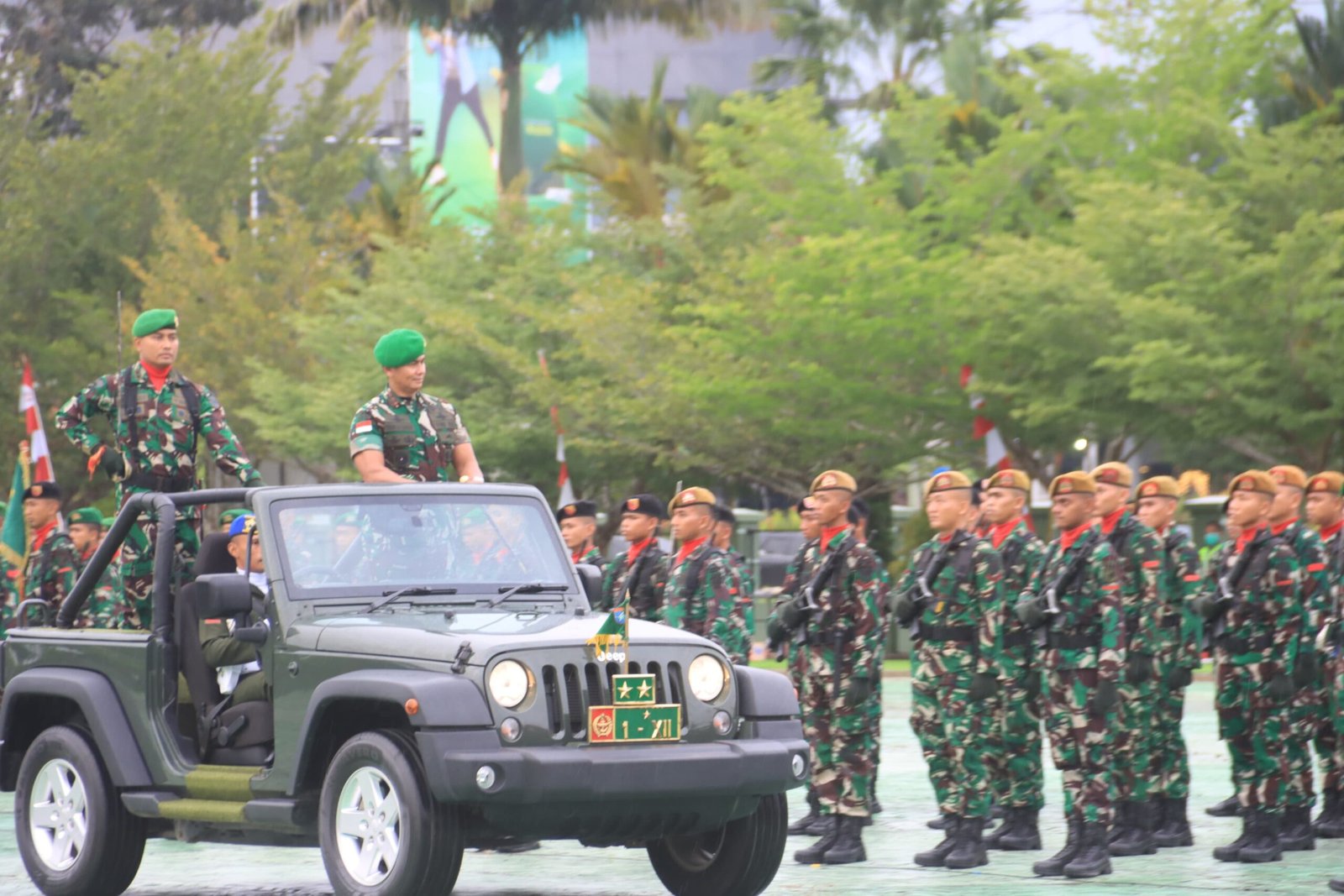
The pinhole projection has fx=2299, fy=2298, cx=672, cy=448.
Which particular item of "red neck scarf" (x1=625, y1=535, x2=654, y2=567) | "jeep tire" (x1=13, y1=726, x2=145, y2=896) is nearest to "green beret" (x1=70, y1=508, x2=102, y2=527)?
"red neck scarf" (x1=625, y1=535, x2=654, y2=567)

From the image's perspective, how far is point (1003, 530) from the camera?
11.7 m

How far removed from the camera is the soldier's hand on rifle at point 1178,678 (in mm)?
12328

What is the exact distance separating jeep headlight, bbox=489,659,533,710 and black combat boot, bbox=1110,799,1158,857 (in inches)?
166

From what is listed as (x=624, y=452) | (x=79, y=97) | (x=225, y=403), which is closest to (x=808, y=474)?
(x=624, y=452)

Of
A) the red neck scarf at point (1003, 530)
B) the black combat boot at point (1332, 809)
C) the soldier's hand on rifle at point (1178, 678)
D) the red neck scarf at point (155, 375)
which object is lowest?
the black combat boot at point (1332, 809)

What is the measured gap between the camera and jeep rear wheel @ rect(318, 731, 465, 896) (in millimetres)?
8047

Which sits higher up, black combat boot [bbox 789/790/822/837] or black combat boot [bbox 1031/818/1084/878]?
black combat boot [bbox 1031/818/1084/878]

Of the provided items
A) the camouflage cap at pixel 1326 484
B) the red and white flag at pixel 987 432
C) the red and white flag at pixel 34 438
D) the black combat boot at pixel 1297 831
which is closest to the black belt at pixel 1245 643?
the black combat boot at pixel 1297 831

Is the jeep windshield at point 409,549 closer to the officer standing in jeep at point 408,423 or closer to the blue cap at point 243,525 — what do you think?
the blue cap at point 243,525

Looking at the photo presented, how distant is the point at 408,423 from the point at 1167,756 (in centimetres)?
434

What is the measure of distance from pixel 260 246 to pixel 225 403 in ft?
9.51

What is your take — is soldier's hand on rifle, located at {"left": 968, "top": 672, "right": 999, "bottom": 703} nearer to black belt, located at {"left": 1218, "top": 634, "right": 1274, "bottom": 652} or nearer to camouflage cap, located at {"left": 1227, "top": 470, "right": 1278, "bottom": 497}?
black belt, located at {"left": 1218, "top": 634, "right": 1274, "bottom": 652}

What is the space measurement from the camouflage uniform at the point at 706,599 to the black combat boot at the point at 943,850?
223 centimetres

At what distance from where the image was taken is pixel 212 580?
28.2 feet
